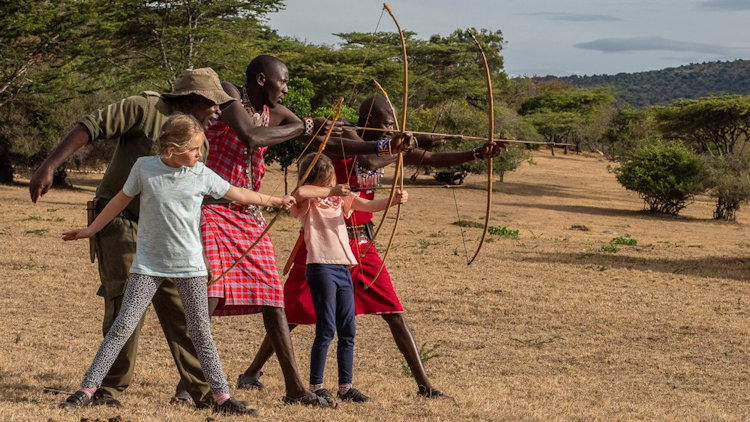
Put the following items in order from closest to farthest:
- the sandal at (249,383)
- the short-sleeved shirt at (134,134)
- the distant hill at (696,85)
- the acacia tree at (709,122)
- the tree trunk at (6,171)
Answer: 1. the short-sleeved shirt at (134,134)
2. the sandal at (249,383)
3. the tree trunk at (6,171)
4. the acacia tree at (709,122)
5. the distant hill at (696,85)

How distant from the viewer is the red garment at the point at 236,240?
496cm

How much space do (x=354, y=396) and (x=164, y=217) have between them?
5.28 feet

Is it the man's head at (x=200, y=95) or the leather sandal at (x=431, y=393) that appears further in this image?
the leather sandal at (x=431, y=393)

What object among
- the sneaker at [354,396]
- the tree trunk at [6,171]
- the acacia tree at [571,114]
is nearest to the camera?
the sneaker at [354,396]

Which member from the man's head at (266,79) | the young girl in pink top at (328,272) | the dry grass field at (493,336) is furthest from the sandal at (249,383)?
the man's head at (266,79)

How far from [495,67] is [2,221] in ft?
191

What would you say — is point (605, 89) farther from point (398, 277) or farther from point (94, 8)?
point (398, 277)

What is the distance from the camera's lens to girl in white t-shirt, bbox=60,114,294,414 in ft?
14.4

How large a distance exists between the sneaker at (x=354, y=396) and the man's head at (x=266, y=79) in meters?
1.63

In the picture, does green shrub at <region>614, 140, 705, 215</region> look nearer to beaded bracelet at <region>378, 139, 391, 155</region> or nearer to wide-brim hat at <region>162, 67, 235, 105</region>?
beaded bracelet at <region>378, 139, 391, 155</region>

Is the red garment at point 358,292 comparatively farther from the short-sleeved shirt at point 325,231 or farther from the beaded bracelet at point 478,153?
the beaded bracelet at point 478,153

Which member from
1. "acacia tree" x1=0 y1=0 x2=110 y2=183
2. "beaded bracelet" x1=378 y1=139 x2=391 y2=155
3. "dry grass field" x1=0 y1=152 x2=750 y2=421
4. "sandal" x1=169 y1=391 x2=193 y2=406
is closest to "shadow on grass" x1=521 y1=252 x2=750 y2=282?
"dry grass field" x1=0 y1=152 x2=750 y2=421

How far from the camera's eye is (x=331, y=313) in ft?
17.5

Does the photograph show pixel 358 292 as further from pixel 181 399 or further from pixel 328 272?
pixel 181 399
